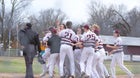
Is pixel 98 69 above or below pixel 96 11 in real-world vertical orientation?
below

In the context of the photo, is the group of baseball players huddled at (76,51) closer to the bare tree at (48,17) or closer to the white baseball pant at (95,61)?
the white baseball pant at (95,61)

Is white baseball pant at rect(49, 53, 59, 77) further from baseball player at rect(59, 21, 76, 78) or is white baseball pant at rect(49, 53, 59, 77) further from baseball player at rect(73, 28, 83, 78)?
baseball player at rect(73, 28, 83, 78)

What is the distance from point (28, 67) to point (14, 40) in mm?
79597

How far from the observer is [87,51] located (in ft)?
50.6

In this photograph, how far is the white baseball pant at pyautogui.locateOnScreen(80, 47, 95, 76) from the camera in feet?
50.6

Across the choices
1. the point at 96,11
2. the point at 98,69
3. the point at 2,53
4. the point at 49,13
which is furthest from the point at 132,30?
the point at 98,69

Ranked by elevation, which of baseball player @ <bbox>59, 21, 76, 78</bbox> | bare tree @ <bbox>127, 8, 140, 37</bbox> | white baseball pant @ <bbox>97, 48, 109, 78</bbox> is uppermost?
bare tree @ <bbox>127, 8, 140, 37</bbox>

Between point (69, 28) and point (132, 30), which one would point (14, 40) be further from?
point (69, 28)

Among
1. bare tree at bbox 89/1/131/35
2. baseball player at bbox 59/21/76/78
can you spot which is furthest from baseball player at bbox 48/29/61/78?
bare tree at bbox 89/1/131/35

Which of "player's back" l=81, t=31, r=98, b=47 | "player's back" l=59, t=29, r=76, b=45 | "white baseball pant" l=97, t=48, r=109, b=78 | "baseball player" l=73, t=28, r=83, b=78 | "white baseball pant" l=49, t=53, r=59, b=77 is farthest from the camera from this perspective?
"baseball player" l=73, t=28, r=83, b=78

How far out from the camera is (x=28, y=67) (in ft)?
50.7

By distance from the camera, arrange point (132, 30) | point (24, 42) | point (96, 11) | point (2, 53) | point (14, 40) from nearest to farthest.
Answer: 1. point (24, 42)
2. point (2, 53)
3. point (14, 40)
4. point (132, 30)
5. point (96, 11)

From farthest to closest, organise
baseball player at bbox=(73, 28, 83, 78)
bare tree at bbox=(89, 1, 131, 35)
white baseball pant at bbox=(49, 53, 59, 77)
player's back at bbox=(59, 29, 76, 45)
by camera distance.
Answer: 1. bare tree at bbox=(89, 1, 131, 35)
2. baseball player at bbox=(73, 28, 83, 78)
3. white baseball pant at bbox=(49, 53, 59, 77)
4. player's back at bbox=(59, 29, 76, 45)

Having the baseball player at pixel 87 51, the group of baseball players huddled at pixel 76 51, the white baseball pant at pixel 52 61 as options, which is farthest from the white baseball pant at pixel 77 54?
the white baseball pant at pixel 52 61
